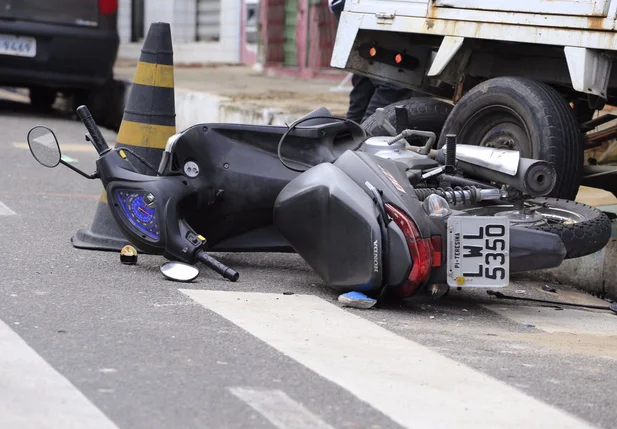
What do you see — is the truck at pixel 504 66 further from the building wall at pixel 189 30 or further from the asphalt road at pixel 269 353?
the building wall at pixel 189 30

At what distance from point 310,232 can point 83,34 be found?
8146 millimetres

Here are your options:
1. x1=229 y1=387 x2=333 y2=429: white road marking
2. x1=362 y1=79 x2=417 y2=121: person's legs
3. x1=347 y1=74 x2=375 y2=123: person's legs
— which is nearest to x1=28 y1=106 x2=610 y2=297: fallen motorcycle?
x1=229 y1=387 x2=333 y2=429: white road marking

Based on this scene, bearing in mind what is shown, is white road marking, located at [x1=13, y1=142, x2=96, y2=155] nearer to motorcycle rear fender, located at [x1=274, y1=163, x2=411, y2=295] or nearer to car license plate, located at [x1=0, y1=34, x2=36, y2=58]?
car license plate, located at [x1=0, y1=34, x2=36, y2=58]

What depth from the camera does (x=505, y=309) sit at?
5.47 metres

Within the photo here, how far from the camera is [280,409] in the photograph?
11.8 feet

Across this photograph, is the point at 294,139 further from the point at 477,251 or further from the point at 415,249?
the point at 477,251

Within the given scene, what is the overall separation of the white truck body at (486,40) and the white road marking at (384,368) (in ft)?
6.84

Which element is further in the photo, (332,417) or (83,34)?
(83,34)

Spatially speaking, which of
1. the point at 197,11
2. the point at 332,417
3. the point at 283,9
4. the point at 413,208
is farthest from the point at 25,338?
the point at 197,11

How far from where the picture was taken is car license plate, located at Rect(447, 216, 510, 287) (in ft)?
16.8

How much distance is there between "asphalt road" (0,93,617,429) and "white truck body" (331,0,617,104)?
124cm

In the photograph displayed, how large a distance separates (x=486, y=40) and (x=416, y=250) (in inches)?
93.1

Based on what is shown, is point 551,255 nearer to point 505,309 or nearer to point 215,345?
point 505,309

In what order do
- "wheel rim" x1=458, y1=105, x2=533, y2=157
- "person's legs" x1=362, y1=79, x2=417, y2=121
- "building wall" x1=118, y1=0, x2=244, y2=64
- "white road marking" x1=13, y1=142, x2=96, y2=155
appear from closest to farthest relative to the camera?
"wheel rim" x1=458, y1=105, x2=533, y2=157, "person's legs" x1=362, y1=79, x2=417, y2=121, "white road marking" x1=13, y1=142, x2=96, y2=155, "building wall" x1=118, y1=0, x2=244, y2=64
